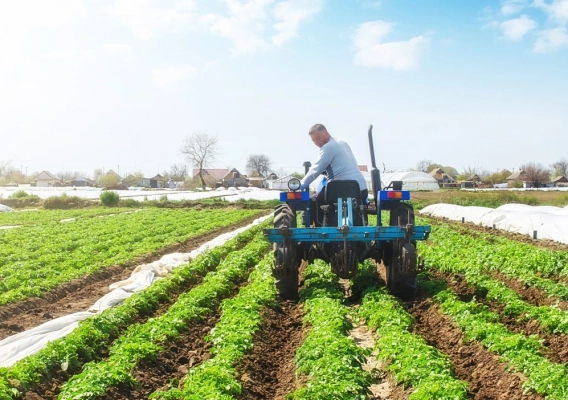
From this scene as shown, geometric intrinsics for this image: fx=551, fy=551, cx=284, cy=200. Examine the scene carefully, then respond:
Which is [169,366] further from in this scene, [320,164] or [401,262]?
[320,164]

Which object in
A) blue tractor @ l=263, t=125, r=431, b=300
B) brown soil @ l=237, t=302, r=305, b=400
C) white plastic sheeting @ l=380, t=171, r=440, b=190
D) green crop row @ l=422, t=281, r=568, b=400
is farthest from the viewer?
white plastic sheeting @ l=380, t=171, r=440, b=190

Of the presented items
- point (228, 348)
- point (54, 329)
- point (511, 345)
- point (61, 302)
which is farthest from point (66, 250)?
point (511, 345)

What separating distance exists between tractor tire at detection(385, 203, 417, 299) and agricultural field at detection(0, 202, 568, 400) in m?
0.23

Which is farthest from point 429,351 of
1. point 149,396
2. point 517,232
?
point 517,232

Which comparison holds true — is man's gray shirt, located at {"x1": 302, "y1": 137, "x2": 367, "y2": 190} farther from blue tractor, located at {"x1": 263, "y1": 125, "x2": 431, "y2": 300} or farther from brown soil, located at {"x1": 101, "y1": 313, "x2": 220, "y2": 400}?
brown soil, located at {"x1": 101, "y1": 313, "x2": 220, "y2": 400}

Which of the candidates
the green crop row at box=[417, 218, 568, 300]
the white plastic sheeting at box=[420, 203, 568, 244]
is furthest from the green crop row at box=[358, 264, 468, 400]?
the white plastic sheeting at box=[420, 203, 568, 244]

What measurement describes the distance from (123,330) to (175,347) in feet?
4.12

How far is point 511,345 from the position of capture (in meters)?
5.98

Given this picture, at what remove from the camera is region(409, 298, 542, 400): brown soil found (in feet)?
17.1

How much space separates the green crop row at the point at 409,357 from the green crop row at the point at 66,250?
275 inches

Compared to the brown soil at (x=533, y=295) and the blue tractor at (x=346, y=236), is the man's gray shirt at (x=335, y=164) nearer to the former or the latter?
the blue tractor at (x=346, y=236)

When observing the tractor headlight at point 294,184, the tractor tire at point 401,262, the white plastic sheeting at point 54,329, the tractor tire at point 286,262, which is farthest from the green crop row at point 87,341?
the tractor tire at point 401,262

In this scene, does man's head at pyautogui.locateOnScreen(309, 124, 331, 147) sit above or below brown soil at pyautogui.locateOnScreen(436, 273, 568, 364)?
above

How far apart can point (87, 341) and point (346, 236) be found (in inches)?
152
